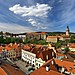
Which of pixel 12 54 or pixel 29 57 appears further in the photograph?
pixel 12 54

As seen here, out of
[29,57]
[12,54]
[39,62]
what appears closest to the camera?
[39,62]

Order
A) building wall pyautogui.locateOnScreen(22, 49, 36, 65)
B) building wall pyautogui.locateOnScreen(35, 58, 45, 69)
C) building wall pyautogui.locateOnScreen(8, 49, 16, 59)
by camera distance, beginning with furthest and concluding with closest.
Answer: building wall pyautogui.locateOnScreen(8, 49, 16, 59)
building wall pyautogui.locateOnScreen(22, 49, 36, 65)
building wall pyautogui.locateOnScreen(35, 58, 45, 69)

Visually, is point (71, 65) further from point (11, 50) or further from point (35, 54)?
point (11, 50)

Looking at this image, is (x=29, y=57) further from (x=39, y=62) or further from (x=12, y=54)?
(x=12, y=54)

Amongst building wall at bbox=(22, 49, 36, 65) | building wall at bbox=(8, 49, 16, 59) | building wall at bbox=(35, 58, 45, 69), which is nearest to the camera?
building wall at bbox=(35, 58, 45, 69)

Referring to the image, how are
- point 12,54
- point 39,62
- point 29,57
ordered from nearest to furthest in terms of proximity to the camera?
point 39,62 → point 29,57 → point 12,54

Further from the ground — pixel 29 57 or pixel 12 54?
pixel 29 57

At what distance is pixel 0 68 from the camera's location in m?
24.4

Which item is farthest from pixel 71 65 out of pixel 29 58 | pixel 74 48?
pixel 74 48

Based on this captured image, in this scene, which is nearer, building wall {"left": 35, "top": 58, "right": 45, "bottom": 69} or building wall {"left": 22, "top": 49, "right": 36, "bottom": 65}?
building wall {"left": 35, "top": 58, "right": 45, "bottom": 69}

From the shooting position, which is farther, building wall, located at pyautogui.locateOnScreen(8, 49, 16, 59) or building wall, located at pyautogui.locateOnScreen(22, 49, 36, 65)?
building wall, located at pyautogui.locateOnScreen(8, 49, 16, 59)

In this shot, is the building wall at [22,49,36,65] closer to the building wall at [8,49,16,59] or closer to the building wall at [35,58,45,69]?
the building wall at [35,58,45,69]

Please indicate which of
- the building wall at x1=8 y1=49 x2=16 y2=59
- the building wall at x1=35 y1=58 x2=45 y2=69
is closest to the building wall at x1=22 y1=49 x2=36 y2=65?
the building wall at x1=35 y1=58 x2=45 y2=69

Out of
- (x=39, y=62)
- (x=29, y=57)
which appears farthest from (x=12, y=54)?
(x=39, y=62)
